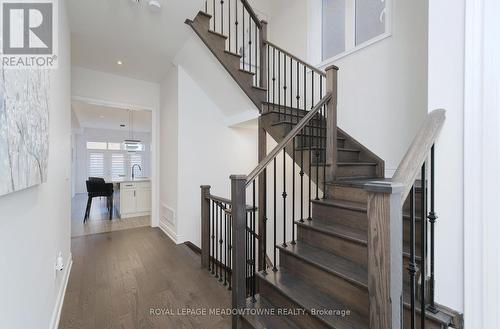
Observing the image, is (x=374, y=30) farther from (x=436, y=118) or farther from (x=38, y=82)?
(x=38, y=82)

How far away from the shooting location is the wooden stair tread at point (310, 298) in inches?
51.3

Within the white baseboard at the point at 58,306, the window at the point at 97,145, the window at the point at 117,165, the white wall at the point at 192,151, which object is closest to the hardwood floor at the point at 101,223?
the white wall at the point at 192,151

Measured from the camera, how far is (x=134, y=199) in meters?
5.25

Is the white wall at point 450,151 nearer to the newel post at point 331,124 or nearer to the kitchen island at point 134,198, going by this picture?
the newel post at point 331,124

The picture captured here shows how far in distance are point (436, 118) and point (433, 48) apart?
1.37 ft

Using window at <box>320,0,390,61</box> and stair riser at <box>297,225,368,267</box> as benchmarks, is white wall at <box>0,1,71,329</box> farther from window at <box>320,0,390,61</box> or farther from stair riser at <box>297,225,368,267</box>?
window at <box>320,0,390,61</box>

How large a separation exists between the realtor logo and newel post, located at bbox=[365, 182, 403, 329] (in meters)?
1.45

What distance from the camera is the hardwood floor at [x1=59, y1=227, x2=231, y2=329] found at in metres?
1.83

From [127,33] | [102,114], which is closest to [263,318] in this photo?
[127,33]

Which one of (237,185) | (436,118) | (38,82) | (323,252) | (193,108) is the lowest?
(323,252)

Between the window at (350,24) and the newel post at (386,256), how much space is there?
2.79 meters

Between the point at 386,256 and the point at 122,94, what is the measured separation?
4.71m

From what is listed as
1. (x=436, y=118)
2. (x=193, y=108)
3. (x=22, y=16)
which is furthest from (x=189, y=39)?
(x=436, y=118)

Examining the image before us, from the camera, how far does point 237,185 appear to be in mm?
1649
